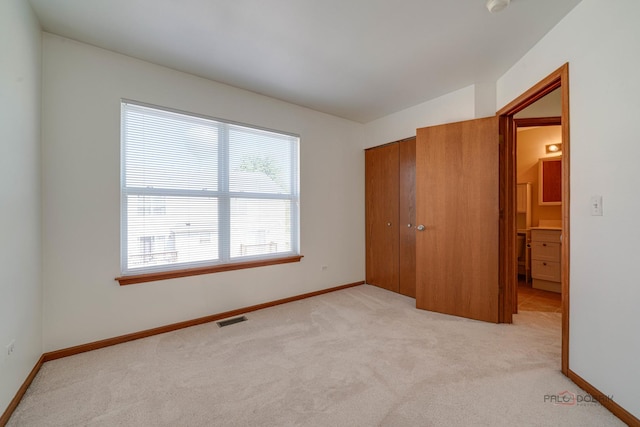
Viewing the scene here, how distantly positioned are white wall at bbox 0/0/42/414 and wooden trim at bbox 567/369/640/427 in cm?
333

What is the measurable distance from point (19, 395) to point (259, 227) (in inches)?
85.7

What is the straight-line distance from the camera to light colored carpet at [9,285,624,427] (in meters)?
1.46

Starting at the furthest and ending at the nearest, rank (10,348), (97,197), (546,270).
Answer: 1. (546,270)
2. (97,197)
3. (10,348)

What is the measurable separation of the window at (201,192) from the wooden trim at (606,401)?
2794 millimetres

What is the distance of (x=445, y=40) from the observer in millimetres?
2154

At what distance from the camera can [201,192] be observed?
278 centimetres

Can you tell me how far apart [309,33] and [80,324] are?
9.91 feet

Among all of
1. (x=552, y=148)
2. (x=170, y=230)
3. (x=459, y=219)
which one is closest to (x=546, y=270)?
(x=552, y=148)

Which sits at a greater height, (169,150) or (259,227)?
(169,150)

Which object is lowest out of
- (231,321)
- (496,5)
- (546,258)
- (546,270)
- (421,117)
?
(231,321)

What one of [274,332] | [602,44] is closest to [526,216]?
[602,44]

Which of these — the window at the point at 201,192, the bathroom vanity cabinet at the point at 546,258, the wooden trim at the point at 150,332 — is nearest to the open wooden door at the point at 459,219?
the window at the point at 201,192

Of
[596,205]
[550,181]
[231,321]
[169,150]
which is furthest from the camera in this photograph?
[550,181]

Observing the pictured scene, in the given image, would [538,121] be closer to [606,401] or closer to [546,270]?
[546,270]
